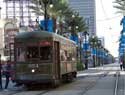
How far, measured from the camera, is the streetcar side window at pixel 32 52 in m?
28.3

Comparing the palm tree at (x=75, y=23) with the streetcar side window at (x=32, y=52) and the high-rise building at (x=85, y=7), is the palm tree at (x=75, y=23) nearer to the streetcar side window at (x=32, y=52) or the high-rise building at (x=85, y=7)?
the high-rise building at (x=85, y=7)

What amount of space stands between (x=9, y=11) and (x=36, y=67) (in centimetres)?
9513

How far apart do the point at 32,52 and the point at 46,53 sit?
0.81m

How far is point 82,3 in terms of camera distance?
9725cm

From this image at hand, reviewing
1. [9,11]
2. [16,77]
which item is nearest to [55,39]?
[16,77]

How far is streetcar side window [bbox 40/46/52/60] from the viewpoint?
28.3 metres

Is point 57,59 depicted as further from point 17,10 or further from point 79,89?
point 17,10

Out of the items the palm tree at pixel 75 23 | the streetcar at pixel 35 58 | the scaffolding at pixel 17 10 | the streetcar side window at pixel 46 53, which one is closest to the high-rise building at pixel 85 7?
the palm tree at pixel 75 23

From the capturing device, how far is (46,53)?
28.5m

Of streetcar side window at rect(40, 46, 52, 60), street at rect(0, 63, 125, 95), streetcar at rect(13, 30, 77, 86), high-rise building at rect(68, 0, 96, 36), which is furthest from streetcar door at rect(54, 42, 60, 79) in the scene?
high-rise building at rect(68, 0, 96, 36)

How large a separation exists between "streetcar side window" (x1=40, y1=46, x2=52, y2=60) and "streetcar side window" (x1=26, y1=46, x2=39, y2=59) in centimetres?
29

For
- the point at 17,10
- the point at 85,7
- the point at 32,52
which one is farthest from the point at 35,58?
the point at 17,10

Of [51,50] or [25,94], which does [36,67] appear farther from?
[25,94]

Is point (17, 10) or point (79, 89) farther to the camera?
point (17, 10)
